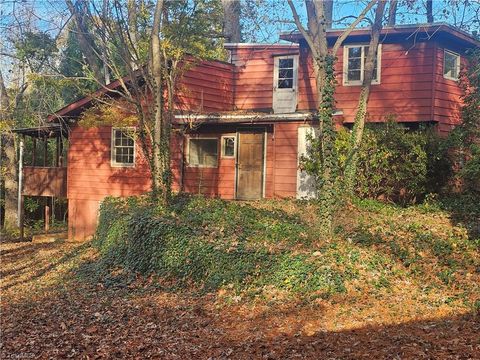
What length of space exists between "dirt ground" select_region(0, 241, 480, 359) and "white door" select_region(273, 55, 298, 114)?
10.2m

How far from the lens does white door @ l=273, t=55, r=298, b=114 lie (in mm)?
17859

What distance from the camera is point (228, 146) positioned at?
1691 centimetres

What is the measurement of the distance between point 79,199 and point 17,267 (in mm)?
4670

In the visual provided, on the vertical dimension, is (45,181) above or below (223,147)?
below

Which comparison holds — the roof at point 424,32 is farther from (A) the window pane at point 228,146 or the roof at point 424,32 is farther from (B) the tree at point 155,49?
(A) the window pane at point 228,146

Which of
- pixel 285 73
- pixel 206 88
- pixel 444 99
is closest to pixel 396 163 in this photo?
pixel 444 99

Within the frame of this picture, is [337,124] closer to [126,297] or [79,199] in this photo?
[126,297]

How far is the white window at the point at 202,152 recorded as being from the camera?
1711 cm

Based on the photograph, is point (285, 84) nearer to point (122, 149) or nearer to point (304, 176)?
point (304, 176)

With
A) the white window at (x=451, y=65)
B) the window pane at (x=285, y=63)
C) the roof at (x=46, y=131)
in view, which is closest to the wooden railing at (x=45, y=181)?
the roof at (x=46, y=131)

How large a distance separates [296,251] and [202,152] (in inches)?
361

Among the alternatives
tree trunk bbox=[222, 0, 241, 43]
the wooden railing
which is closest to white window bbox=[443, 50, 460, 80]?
tree trunk bbox=[222, 0, 241, 43]

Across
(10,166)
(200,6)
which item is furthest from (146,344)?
(10,166)

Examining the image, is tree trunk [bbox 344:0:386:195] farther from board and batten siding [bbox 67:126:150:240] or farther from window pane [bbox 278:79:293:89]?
board and batten siding [bbox 67:126:150:240]
